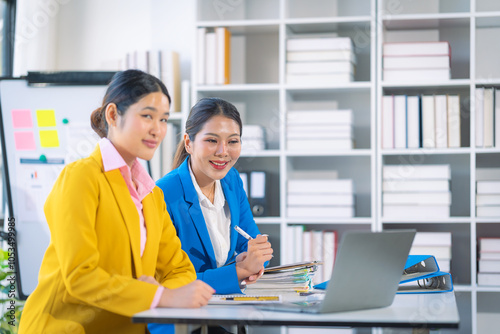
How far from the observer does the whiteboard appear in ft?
9.75

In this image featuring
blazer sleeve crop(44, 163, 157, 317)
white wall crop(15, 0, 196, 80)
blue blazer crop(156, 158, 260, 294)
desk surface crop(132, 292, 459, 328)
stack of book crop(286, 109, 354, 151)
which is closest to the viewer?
desk surface crop(132, 292, 459, 328)

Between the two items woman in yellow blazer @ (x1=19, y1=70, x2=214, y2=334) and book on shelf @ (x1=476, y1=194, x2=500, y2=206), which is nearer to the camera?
woman in yellow blazer @ (x1=19, y1=70, x2=214, y2=334)

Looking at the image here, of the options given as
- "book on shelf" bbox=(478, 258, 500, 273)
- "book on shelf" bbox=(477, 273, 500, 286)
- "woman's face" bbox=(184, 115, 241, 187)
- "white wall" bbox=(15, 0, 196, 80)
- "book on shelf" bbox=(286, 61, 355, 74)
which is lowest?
"book on shelf" bbox=(477, 273, 500, 286)

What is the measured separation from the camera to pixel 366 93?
3.61 meters

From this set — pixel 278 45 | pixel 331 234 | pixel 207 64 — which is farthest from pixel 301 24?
pixel 331 234

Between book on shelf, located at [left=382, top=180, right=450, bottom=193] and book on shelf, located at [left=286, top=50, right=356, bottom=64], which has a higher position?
book on shelf, located at [left=286, top=50, right=356, bottom=64]

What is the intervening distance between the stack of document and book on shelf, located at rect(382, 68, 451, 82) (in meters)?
1.81

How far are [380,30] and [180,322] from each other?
2.45 meters

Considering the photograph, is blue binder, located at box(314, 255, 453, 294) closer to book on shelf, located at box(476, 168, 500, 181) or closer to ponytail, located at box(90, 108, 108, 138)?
ponytail, located at box(90, 108, 108, 138)

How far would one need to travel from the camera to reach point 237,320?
1235 mm

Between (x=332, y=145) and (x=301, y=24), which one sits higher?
(x=301, y=24)

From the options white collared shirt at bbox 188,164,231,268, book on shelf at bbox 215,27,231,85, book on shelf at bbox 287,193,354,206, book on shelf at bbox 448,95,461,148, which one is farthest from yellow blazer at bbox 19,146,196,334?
book on shelf at bbox 448,95,461,148

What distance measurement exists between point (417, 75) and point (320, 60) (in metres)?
0.52

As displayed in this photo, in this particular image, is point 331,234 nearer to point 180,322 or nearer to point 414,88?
point 414,88
